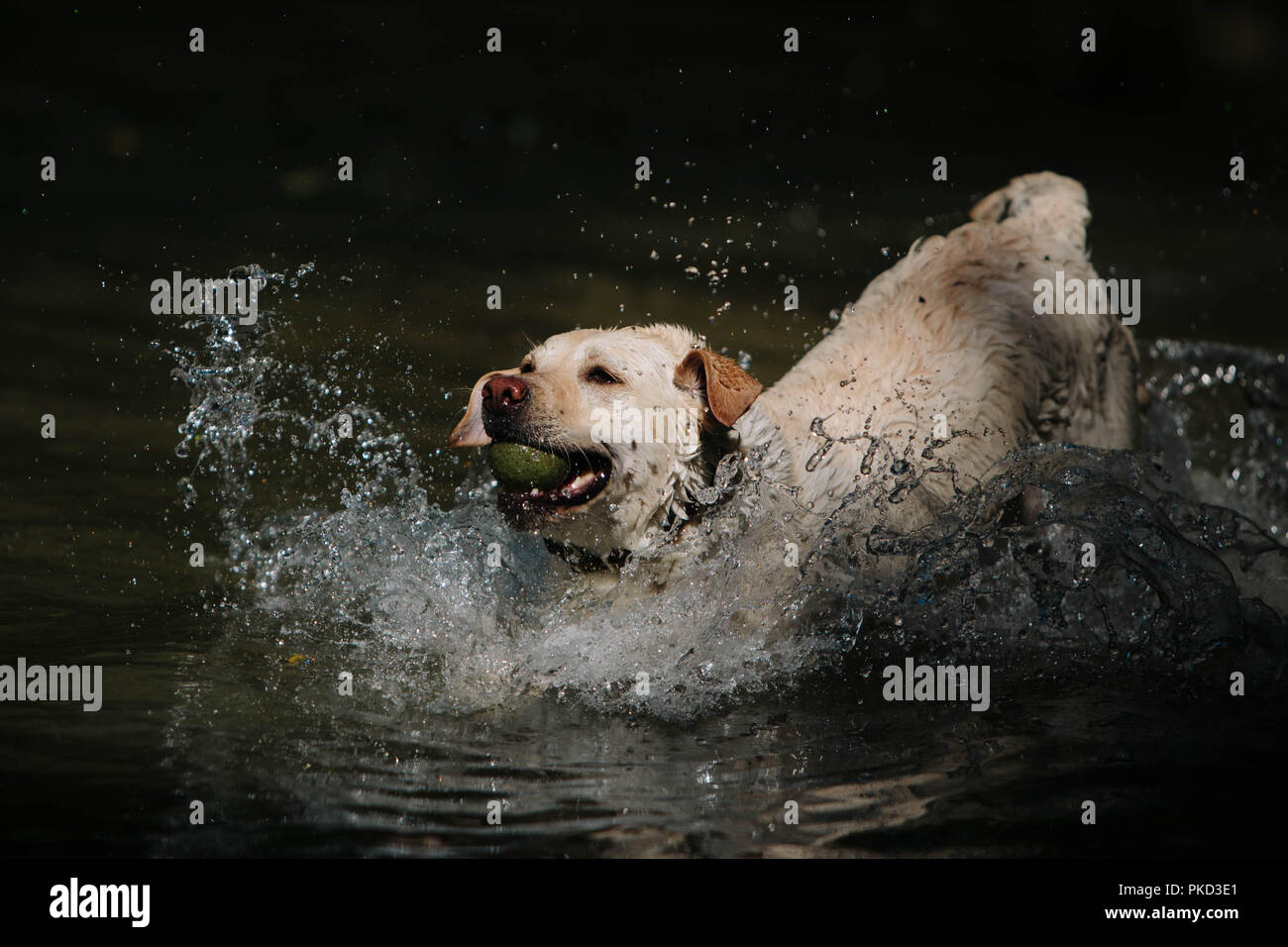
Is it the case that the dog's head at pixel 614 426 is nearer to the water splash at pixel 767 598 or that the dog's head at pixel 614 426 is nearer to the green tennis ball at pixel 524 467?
the green tennis ball at pixel 524 467

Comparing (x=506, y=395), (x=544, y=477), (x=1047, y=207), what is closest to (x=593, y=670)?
(x=544, y=477)

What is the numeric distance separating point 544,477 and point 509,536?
1225 millimetres

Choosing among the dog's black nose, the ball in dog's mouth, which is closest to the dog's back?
the ball in dog's mouth

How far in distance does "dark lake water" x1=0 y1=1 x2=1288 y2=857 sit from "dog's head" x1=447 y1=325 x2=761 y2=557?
0.37 meters

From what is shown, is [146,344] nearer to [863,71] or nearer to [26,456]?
[26,456]

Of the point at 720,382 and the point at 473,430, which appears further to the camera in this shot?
the point at 473,430

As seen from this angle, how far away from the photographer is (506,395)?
4.09 metres

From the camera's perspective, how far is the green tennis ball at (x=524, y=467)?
4.14 m

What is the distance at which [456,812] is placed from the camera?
10.1ft

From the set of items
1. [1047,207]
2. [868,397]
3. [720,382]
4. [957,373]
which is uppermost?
[1047,207]

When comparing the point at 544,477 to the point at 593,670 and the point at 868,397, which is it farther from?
the point at 868,397

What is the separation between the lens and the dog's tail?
602cm
